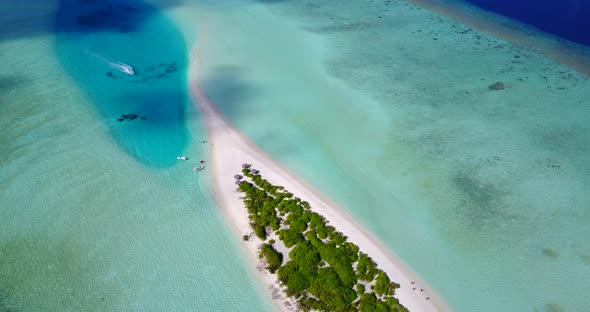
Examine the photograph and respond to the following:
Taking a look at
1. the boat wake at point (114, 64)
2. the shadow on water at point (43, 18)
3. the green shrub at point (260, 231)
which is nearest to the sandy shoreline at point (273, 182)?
the green shrub at point (260, 231)

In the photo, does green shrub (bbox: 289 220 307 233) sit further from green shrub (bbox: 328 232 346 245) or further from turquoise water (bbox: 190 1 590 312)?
turquoise water (bbox: 190 1 590 312)

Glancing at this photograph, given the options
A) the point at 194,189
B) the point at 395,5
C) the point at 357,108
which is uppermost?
the point at 395,5

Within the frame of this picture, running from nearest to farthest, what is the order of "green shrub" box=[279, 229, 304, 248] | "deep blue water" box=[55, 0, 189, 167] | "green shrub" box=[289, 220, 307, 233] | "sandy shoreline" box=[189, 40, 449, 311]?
1. "sandy shoreline" box=[189, 40, 449, 311]
2. "green shrub" box=[279, 229, 304, 248]
3. "green shrub" box=[289, 220, 307, 233]
4. "deep blue water" box=[55, 0, 189, 167]

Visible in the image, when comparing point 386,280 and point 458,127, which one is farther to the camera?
point 458,127

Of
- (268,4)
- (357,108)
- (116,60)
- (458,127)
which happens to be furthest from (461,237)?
(268,4)

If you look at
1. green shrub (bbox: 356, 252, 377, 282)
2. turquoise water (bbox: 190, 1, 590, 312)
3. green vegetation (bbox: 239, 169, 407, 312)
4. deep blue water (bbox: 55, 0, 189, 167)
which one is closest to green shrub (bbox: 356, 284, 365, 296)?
green vegetation (bbox: 239, 169, 407, 312)

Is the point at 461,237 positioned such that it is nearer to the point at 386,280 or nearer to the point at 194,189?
the point at 386,280

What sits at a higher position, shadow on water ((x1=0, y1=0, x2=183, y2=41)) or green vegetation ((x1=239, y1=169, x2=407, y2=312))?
shadow on water ((x1=0, y1=0, x2=183, y2=41))
